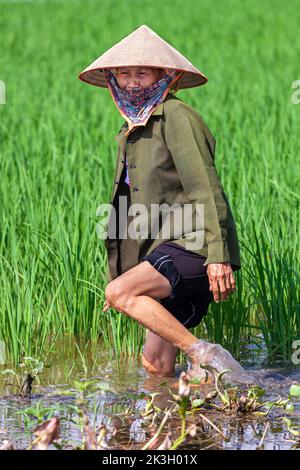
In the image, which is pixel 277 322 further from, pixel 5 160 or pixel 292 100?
pixel 292 100

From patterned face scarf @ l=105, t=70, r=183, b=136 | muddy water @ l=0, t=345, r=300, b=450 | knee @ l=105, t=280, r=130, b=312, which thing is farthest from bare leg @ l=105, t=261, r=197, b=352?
patterned face scarf @ l=105, t=70, r=183, b=136

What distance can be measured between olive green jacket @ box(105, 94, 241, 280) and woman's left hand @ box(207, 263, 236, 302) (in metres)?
0.03

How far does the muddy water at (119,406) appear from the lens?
3102 millimetres

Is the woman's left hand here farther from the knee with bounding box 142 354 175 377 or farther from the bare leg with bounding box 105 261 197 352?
the knee with bounding box 142 354 175 377

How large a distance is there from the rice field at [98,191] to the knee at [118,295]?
55 cm

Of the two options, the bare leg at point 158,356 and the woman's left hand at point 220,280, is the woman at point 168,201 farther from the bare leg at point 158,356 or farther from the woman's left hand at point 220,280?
the bare leg at point 158,356

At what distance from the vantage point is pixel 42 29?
53.7 ft

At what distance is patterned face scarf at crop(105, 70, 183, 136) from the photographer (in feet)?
12.0

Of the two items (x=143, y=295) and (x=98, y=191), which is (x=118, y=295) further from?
(x=98, y=191)

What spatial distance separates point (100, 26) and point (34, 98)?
264 inches

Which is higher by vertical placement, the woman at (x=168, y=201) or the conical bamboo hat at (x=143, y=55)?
the conical bamboo hat at (x=143, y=55)

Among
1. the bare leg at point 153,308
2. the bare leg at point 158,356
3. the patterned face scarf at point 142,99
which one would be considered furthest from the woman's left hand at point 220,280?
the patterned face scarf at point 142,99

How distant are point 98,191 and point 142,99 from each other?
6.78ft

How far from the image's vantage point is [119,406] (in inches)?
139
